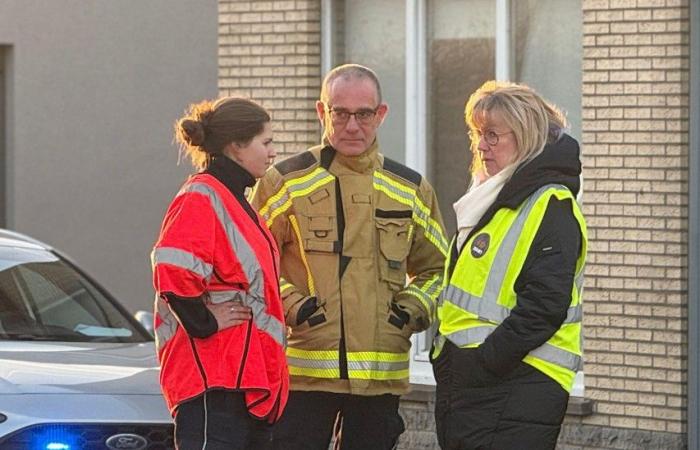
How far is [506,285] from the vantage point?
5008mm

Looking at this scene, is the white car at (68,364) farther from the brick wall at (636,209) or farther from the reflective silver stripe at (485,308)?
the brick wall at (636,209)

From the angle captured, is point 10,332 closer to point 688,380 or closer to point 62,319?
point 62,319

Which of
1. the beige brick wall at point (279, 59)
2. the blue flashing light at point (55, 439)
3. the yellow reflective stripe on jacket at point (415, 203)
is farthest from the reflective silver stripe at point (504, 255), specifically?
the beige brick wall at point (279, 59)

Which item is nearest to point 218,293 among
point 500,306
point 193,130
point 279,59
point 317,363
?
point 193,130

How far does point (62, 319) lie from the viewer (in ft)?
23.9

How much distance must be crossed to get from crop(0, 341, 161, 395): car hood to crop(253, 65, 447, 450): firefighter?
2.45 feet

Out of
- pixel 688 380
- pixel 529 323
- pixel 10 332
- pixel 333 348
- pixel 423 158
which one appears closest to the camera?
pixel 529 323

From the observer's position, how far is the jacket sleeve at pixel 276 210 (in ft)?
19.0

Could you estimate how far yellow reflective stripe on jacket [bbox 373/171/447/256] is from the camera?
5.92m

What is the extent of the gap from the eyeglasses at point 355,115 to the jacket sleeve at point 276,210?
295mm

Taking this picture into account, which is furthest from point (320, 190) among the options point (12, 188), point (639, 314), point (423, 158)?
point (12, 188)

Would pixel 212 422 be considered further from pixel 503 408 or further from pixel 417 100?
pixel 417 100

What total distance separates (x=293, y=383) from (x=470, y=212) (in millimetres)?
1054

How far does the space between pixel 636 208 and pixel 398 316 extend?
3299mm
